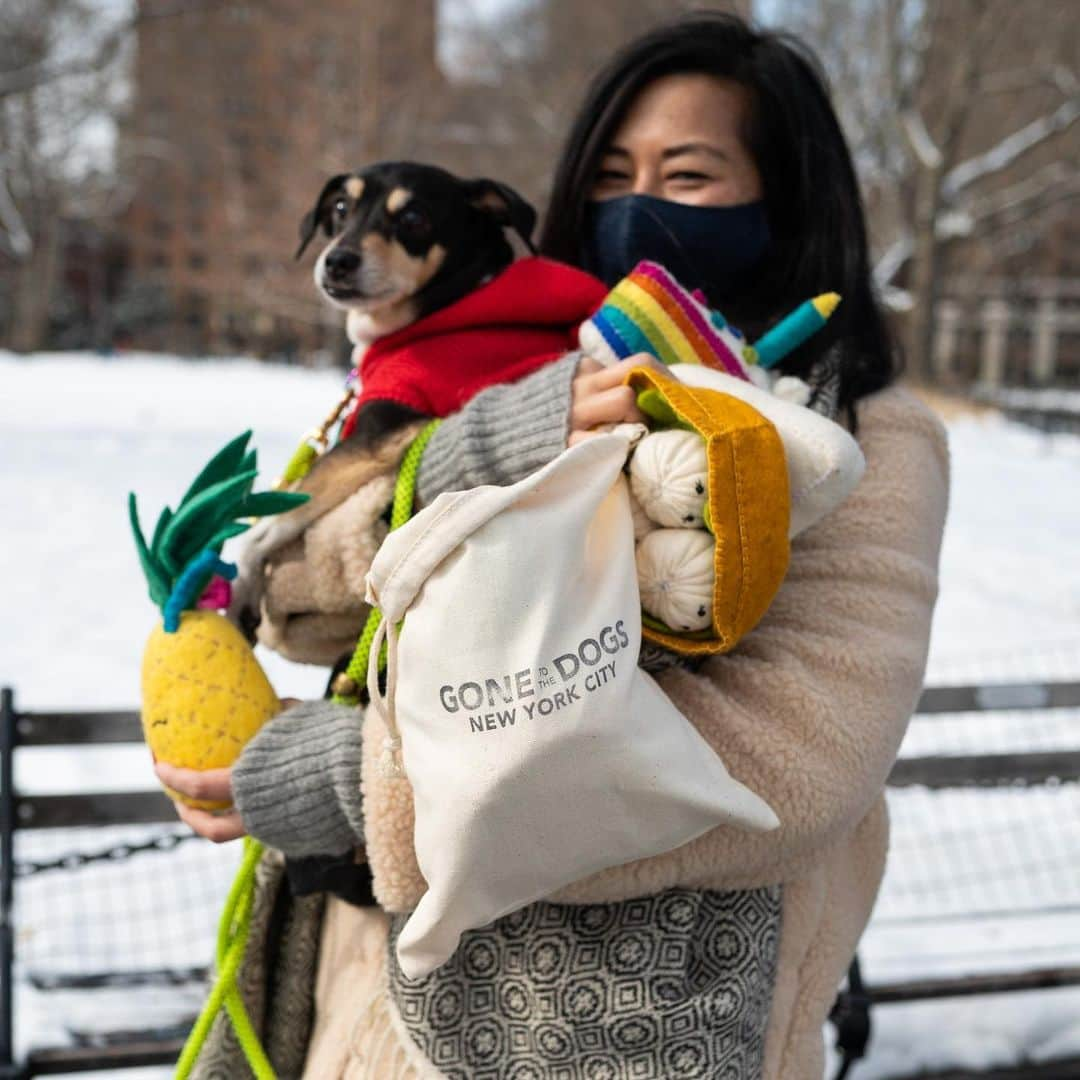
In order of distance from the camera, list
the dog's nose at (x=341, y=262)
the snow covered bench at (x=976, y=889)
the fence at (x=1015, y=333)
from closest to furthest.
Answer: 1. the dog's nose at (x=341, y=262)
2. the snow covered bench at (x=976, y=889)
3. the fence at (x=1015, y=333)

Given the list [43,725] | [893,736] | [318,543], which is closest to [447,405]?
[318,543]

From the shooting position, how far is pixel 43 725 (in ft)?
8.48

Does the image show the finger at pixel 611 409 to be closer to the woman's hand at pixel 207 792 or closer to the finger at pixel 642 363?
the finger at pixel 642 363

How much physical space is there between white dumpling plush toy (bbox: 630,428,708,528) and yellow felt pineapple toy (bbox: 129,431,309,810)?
0.52m

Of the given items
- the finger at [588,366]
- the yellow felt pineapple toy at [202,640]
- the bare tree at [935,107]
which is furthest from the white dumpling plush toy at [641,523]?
the bare tree at [935,107]

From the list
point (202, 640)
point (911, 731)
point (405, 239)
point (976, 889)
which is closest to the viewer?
point (202, 640)

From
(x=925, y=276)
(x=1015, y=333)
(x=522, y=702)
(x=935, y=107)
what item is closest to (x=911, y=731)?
(x=522, y=702)

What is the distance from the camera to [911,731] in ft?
16.5

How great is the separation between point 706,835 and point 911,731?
413 cm

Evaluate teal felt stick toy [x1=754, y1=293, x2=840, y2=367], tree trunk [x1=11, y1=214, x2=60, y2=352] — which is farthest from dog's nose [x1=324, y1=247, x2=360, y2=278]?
tree trunk [x1=11, y1=214, x2=60, y2=352]

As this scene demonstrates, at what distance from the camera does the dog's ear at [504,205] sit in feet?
7.11

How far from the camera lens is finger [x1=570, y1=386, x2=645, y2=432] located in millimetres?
1202

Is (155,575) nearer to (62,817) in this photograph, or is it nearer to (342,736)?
(342,736)

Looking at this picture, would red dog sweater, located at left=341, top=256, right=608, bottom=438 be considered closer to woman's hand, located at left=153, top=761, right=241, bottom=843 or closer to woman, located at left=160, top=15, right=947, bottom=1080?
woman, located at left=160, top=15, right=947, bottom=1080
